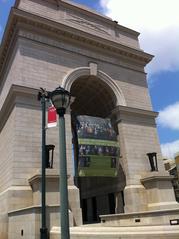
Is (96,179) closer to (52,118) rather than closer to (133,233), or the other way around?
(52,118)

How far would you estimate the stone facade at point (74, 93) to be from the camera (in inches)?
664

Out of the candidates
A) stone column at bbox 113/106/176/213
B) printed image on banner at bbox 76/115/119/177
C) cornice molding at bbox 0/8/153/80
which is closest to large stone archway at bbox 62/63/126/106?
stone column at bbox 113/106/176/213

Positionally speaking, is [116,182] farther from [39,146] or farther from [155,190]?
[39,146]

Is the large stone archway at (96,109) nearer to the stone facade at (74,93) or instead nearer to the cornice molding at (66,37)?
the stone facade at (74,93)

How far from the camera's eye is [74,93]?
25.8 meters

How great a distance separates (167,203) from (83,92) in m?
12.1

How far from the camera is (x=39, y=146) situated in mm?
18031

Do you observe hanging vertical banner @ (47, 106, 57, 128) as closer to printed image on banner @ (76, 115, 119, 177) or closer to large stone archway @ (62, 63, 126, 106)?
printed image on banner @ (76, 115, 119, 177)

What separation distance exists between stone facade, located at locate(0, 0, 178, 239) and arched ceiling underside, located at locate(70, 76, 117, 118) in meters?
0.09

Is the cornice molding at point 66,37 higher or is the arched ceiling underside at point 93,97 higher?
the cornice molding at point 66,37

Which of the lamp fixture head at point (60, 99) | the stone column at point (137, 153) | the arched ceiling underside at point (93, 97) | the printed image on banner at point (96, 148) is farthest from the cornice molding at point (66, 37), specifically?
the lamp fixture head at point (60, 99)

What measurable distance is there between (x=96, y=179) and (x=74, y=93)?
807cm

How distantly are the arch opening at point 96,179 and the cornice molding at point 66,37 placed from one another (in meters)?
3.22

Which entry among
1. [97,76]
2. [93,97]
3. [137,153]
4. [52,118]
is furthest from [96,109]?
[52,118]
